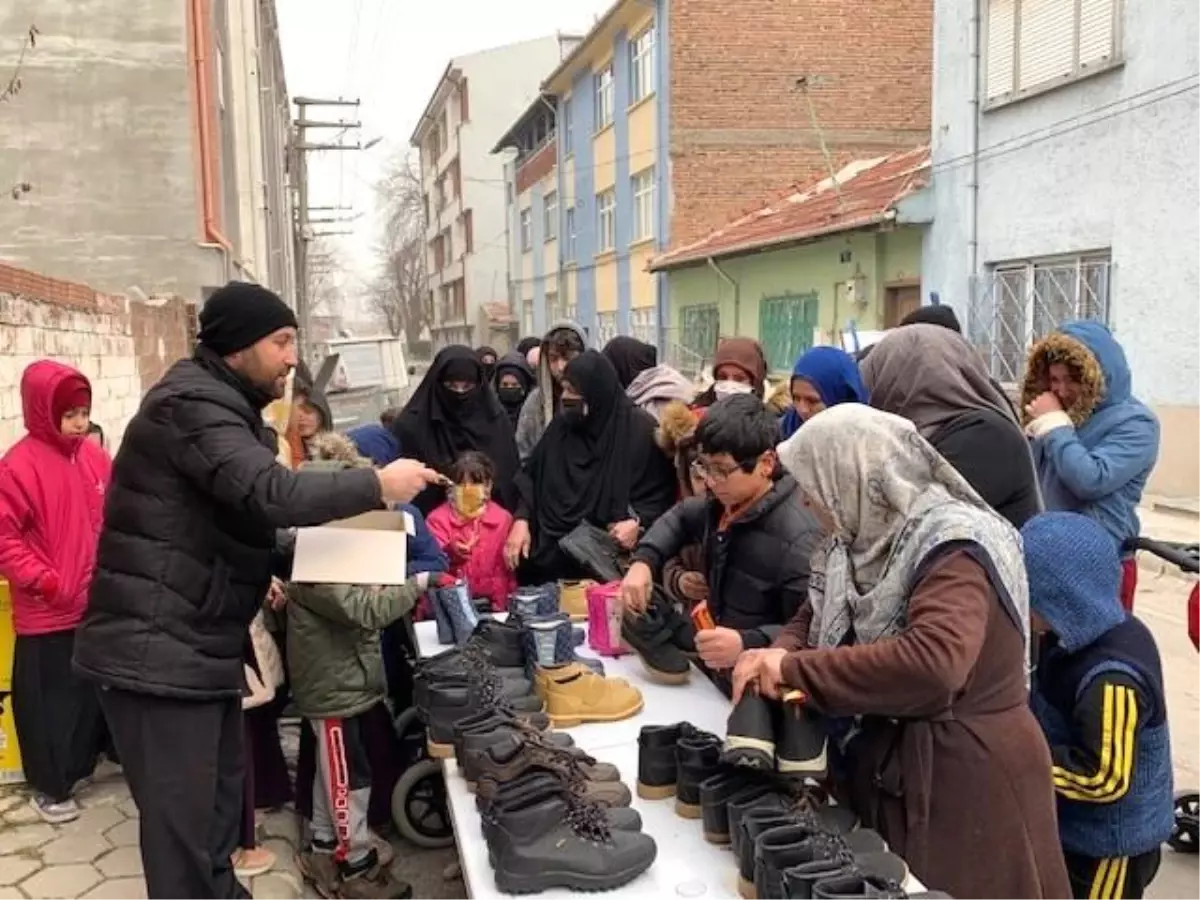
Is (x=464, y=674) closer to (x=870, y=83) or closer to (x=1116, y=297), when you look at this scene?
(x=1116, y=297)

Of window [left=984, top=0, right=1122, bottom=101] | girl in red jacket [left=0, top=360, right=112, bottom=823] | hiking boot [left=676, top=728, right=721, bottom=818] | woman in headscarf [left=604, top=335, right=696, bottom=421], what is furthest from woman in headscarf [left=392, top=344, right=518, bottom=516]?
window [left=984, top=0, right=1122, bottom=101]

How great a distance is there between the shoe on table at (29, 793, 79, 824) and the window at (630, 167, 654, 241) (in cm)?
2049

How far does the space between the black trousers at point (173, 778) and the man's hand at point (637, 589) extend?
1090mm

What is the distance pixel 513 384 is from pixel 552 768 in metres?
4.72

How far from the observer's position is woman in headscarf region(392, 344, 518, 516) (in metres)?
4.68

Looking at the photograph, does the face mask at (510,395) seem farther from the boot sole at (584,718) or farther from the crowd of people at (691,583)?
the boot sole at (584,718)

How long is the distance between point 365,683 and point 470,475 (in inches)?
39.3

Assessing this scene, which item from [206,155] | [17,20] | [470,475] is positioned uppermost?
[17,20]

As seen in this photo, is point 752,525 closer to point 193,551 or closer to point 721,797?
point 721,797

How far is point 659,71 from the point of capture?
70.1 ft

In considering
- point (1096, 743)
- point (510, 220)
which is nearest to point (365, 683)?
point (1096, 743)

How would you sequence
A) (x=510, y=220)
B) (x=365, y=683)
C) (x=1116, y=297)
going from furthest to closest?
1. (x=510, y=220)
2. (x=1116, y=297)
3. (x=365, y=683)

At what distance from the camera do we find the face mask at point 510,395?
6.76 meters

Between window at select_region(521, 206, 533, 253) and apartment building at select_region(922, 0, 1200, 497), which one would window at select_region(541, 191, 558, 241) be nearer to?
window at select_region(521, 206, 533, 253)
